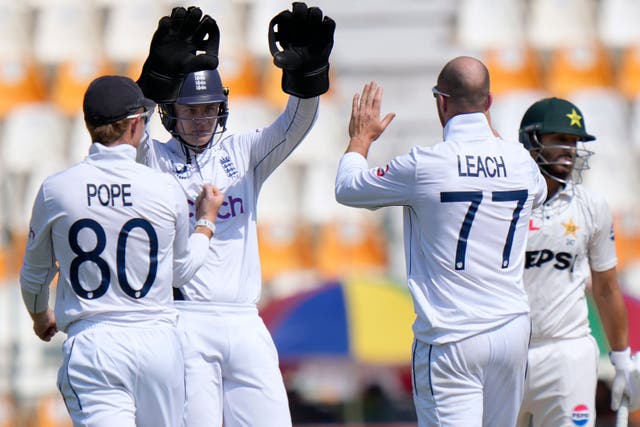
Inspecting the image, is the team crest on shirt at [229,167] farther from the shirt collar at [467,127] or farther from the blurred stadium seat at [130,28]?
the blurred stadium seat at [130,28]

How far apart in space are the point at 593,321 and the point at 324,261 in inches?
112

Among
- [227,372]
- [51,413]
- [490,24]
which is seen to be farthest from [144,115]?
[490,24]

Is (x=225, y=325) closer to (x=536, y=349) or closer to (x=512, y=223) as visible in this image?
(x=512, y=223)

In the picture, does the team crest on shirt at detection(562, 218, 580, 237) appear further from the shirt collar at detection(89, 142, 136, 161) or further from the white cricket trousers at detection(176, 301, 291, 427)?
the shirt collar at detection(89, 142, 136, 161)

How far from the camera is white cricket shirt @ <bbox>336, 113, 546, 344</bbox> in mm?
4512

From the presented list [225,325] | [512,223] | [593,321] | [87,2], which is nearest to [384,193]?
[512,223]

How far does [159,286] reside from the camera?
420cm

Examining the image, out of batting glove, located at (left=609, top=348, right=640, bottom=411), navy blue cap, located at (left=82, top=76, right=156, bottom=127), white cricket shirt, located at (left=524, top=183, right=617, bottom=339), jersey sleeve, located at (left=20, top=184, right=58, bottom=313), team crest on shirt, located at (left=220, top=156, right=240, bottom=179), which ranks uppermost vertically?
navy blue cap, located at (left=82, top=76, right=156, bottom=127)

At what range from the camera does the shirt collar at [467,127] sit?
15.1 ft

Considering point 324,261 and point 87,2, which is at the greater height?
point 87,2

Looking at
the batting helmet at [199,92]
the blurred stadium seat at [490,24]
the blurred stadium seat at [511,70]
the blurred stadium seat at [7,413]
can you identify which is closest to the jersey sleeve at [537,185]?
the batting helmet at [199,92]

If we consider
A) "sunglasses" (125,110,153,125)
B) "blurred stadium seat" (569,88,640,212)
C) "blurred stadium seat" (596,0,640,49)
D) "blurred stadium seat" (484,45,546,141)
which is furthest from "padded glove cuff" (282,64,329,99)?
"blurred stadium seat" (596,0,640,49)

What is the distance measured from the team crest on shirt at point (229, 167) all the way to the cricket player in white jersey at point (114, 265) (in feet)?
2.01

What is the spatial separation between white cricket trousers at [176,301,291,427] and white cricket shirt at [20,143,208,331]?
47 cm
